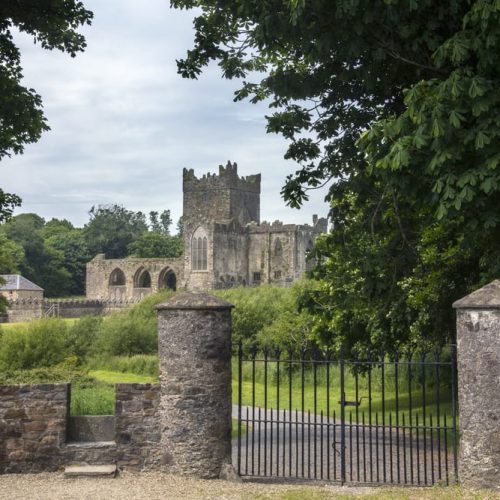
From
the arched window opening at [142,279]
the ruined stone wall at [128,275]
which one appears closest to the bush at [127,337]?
the ruined stone wall at [128,275]

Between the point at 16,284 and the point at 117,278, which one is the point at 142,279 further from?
the point at 16,284

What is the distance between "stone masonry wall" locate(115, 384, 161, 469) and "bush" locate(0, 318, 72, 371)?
1781cm

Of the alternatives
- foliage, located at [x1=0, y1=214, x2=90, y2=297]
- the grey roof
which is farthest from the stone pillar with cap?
foliage, located at [x1=0, y1=214, x2=90, y2=297]

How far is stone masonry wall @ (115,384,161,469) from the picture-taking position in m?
11.0

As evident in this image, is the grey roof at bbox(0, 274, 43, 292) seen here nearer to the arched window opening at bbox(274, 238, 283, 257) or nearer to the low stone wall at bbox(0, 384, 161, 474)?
the arched window opening at bbox(274, 238, 283, 257)

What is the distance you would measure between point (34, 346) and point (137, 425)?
63.7 feet

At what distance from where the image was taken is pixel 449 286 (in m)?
17.0

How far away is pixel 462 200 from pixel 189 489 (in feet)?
16.9

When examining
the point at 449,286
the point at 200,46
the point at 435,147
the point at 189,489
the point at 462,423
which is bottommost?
the point at 189,489

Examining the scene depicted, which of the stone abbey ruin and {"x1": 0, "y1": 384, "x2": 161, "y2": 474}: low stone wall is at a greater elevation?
the stone abbey ruin

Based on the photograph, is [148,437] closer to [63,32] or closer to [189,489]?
[189,489]

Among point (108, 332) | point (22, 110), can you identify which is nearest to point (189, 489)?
point (22, 110)

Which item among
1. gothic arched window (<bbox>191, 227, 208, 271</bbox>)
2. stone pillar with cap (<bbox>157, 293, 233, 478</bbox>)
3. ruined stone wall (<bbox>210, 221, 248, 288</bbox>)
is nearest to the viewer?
stone pillar with cap (<bbox>157, 293, 233, 478</bbox>)

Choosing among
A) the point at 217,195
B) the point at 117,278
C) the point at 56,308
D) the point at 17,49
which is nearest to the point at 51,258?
the point at 117,278
